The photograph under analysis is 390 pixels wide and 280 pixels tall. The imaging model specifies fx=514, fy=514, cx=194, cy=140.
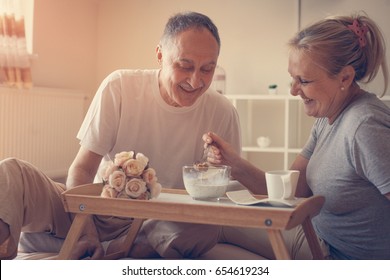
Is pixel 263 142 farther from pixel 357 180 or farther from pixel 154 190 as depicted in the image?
pixel 154 190

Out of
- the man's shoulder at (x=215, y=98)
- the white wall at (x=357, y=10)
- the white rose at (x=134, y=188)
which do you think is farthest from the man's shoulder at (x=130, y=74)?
the white wall at (x=357, y=10)

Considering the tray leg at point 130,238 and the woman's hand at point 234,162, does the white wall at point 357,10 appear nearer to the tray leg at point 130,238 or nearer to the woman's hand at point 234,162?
the woman's hand at point 234,162

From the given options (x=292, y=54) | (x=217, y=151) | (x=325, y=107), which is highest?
(x=292, y=54)

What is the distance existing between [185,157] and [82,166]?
1.23 feet

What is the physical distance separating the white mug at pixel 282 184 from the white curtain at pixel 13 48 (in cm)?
247

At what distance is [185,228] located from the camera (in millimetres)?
1546

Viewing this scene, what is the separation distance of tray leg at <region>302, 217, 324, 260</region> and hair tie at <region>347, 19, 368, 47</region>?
1.88 ft

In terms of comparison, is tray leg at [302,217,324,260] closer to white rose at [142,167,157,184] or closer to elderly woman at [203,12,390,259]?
elderly woman at [203,12,390,259]

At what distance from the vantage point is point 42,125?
142 inches

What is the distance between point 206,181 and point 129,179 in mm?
202

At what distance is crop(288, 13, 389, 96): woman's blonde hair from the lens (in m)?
1.50

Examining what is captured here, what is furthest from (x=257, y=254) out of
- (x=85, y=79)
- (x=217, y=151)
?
(x=85, y=79)

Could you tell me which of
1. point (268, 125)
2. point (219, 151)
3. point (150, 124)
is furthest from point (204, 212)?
point (268, 125)
